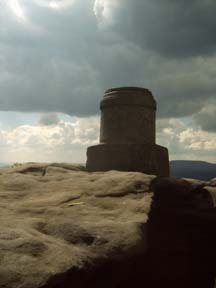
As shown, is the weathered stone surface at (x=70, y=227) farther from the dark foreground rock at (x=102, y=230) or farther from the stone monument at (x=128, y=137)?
the stone monument at (x=128, y=137)

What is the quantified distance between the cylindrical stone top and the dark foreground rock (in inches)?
59.5

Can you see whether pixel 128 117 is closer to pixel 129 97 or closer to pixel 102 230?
pixel 129 97

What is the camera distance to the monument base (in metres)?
8.89

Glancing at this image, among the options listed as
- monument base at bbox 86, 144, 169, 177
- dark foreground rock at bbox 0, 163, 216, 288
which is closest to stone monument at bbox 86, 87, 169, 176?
monument base at bbox 86, 144, 169, 177

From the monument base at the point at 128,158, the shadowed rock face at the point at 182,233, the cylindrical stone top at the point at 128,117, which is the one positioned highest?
the cylindrical stone top at the point at 128,117

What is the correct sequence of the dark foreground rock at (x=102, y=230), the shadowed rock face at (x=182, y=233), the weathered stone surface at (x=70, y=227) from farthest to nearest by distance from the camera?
1. the shadowed rock face at (x=182, y=233)
2. the dark foreground rock at (x=102, y=230)
3. the weathered stone surface at (x=70, y=227)

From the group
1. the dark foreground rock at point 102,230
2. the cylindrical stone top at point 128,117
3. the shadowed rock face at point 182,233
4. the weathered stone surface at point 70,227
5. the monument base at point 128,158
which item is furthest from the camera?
the cylindrical stone top at point 128,117

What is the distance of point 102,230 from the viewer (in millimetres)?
4219

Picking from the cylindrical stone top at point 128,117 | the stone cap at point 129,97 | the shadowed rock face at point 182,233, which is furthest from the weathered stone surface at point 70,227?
the stone cap at point 129,97

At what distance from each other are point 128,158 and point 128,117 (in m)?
1.00

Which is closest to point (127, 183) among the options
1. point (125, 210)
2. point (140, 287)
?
point (125, 210)

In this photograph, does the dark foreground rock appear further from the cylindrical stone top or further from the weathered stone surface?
the cylindrical stone top

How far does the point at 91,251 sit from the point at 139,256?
0.59m

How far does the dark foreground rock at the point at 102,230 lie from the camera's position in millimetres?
3330
